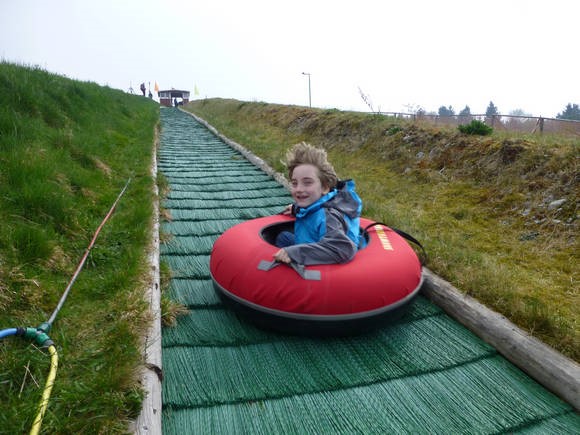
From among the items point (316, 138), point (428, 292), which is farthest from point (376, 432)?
point (316, 138)

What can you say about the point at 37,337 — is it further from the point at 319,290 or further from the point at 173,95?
the point at 173,95

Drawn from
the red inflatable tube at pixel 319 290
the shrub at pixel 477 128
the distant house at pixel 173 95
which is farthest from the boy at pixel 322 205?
the distant house at pixel 173 95

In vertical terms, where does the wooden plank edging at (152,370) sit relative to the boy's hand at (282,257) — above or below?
below

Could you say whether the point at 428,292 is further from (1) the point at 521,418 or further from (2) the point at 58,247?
(2) the point at 58,247

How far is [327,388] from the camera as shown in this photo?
215 cm

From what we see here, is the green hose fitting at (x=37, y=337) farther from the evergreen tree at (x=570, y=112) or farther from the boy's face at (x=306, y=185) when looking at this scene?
the evergreen tree at (x=570, y=112)

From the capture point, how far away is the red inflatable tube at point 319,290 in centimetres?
238

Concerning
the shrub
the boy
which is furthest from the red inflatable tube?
the shrub

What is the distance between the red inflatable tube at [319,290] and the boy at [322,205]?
143mm

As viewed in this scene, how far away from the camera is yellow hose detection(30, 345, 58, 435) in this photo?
1.47 metres

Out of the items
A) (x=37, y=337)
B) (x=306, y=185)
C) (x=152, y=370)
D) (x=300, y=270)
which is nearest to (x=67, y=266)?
(x=37, y=337)

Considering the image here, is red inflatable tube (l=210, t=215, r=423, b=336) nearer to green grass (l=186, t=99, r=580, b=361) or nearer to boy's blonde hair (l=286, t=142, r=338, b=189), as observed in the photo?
boy's blonde hair (l=286, t=142, r=338, b=189)

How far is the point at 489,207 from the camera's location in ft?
14.8

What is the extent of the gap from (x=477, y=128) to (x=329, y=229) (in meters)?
4.33
